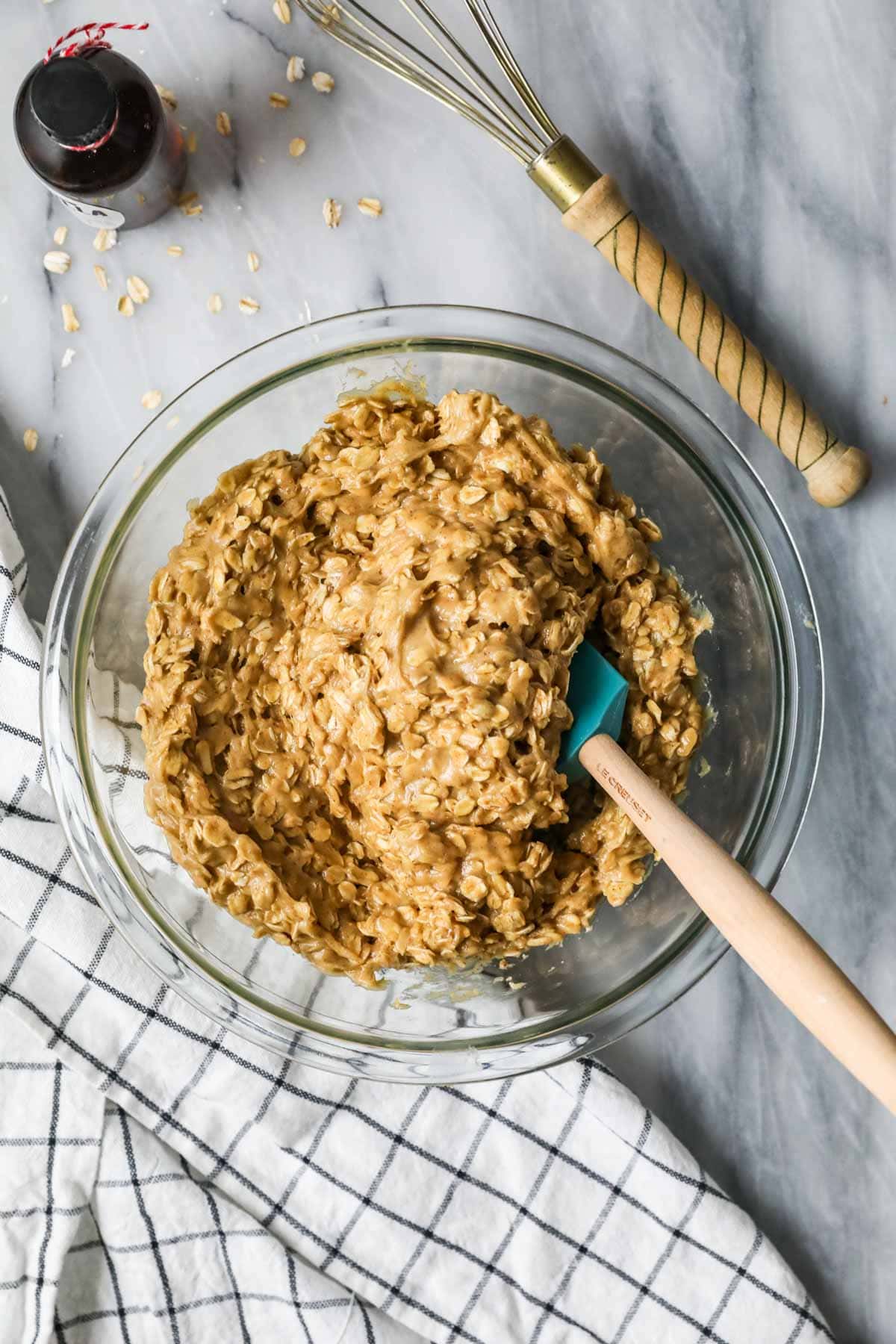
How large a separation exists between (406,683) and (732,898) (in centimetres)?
40

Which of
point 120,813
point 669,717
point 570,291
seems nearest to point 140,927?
point 120,813

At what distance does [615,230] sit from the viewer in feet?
5.25

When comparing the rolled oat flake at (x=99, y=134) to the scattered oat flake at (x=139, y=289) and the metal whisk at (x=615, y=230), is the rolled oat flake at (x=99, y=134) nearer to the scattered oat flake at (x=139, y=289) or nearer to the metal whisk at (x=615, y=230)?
the scattered oat flake at (x=139, y=289)

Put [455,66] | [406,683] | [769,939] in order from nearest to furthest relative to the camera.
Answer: [769,939] → [406,683] → [455,66]

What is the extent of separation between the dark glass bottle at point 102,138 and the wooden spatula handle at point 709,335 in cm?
57

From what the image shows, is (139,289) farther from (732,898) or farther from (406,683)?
(732,898)

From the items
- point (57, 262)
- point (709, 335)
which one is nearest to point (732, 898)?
point (709, 335)

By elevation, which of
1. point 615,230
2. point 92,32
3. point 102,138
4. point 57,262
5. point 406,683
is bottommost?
point 406,683

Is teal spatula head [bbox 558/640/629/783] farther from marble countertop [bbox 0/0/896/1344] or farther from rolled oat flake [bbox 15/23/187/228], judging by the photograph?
rolled oat flake [bbox 15/23/187/228]

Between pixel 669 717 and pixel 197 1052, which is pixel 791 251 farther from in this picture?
pixel 197 1052

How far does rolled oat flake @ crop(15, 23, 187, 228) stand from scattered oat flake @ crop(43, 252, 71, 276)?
0.06 metres

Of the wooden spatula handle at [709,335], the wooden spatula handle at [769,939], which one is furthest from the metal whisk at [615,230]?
the wooden spatula handle at [769,939]

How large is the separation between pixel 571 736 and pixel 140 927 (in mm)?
613

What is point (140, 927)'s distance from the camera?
4.97ft
